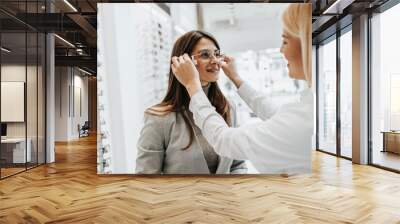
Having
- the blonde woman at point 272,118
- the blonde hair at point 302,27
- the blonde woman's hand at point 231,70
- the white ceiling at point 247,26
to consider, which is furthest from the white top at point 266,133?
the white ceiling at point 247,26

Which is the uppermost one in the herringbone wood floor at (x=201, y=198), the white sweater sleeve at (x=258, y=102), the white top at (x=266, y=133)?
the white sweater sleeve at (x=258, y=102)

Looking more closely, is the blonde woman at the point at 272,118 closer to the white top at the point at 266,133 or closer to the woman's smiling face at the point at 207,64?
the white top at the point at 266,133

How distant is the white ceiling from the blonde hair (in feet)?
0.47

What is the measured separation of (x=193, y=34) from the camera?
6.13 metres

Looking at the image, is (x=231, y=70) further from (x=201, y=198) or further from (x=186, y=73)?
(x=201, y=198)

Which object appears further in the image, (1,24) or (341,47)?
(341,47)

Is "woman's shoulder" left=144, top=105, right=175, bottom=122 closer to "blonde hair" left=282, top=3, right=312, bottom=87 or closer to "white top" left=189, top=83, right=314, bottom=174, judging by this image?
"white top" left=189, top=83, right=314, bottom=174

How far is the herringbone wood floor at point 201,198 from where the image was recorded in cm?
396

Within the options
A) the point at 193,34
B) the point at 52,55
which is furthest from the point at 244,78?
the point at 52,55

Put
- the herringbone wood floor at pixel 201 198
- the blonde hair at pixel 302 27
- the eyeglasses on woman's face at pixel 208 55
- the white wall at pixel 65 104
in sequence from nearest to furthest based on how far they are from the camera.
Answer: the herringbone wood floor at pixel 201 198 → the eyeglasses on woman's face at pixel 208 55 → the blonde hair at pixel 302 27 → the white wall at pixel 65 104

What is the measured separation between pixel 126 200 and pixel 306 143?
9.79 feet

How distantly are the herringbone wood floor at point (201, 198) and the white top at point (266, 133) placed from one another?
306mm

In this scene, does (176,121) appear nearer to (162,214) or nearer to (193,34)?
(193,34)

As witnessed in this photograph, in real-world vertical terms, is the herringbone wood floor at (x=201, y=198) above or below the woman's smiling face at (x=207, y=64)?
below
